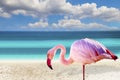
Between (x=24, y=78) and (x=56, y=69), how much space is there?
0.70 metres

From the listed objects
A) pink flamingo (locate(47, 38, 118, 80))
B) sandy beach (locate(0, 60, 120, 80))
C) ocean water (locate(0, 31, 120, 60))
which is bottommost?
sandy beach (locate(0, 60, 120, 80))

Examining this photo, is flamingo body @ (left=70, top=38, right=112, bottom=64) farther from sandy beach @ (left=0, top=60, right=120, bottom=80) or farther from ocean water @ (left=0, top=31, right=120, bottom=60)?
ocean water @ (left=0, top=31, right=120, bottom=60)

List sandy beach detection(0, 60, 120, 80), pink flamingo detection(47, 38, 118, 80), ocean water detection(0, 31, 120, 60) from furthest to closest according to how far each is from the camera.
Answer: ocean water detection(0, 31, 120, 60) < sandy beach detection(0, 60, 120, 80) < pink flamingo detection(47, 38, 118, 80)

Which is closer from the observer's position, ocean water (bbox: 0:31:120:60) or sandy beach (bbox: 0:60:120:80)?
sandy beach (bbox: 0:60:120:80)

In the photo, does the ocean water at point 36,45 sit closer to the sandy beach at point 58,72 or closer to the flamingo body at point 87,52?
the sandy beach at point 58,72

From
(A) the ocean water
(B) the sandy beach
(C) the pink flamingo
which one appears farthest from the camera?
(A) the ocean water

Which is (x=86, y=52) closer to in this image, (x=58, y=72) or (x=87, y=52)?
(x=87, y=52)

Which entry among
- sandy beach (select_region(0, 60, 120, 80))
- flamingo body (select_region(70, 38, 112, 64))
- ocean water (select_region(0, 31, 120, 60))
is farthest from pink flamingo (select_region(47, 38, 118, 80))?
ocean water (select_region(0, 31, 120, 60))

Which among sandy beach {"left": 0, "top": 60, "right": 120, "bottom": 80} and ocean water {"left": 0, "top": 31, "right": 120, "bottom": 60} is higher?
ocean water {"left": 0, "top": 31, "right": 120, "bottom": 60}

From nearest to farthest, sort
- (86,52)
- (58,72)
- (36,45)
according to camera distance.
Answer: (86,52)
(58,72)
(36,45)

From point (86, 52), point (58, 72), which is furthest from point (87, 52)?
point (58, 72)

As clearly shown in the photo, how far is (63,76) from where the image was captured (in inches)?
234

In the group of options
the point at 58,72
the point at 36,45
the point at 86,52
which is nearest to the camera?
the point at 86,52

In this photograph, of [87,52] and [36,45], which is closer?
[87,52]
